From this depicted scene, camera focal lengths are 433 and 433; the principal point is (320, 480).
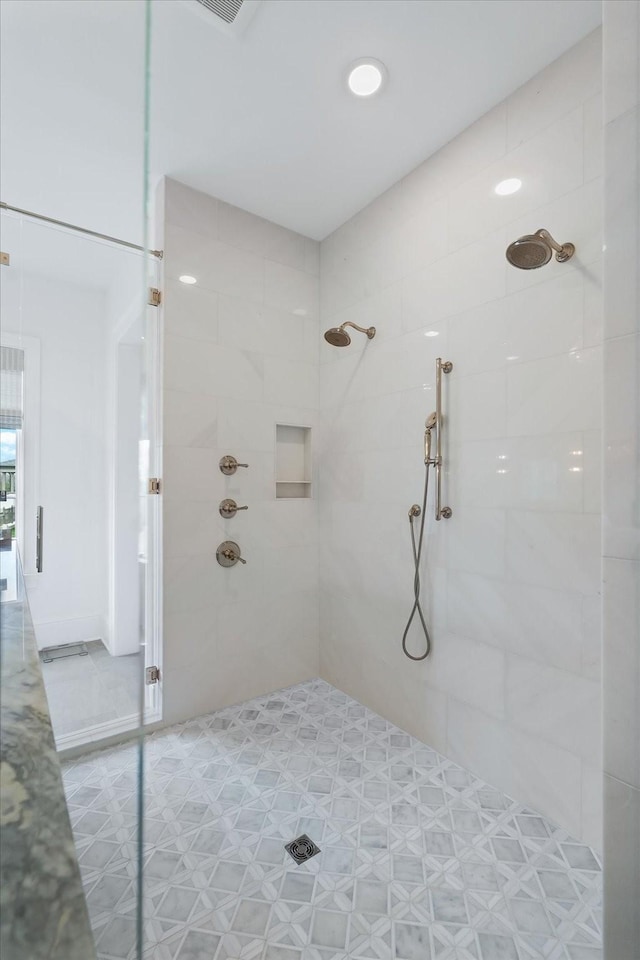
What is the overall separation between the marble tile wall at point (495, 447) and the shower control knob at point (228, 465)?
2.12 ft

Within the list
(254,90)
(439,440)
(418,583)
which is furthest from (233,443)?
(254,90)

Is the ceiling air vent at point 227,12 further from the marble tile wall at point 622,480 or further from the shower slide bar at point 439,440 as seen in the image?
the shower slide bar at point 439,440

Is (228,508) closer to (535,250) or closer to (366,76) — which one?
(535,250)

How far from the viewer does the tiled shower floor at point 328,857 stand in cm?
110

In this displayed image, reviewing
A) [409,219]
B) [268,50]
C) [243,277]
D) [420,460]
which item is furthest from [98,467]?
[409,219]

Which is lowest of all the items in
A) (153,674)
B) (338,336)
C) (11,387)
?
(153,674)

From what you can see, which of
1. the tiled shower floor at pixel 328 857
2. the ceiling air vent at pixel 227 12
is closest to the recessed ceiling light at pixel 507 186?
the ceiling air vent at pixel 227 12

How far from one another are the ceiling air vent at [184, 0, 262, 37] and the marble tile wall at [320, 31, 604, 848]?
0.93m

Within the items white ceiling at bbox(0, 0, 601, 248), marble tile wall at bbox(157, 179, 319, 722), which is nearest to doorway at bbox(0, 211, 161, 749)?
marble tile wall at bbox(157, 179, 319, 722)

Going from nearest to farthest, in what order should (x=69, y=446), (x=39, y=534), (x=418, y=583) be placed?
(x=39, y=534), (x=69, y=446), (x=418, y=583)

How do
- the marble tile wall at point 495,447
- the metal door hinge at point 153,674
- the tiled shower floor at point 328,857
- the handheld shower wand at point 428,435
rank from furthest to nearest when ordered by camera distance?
the metal door hinge at point 153,674, the handheld shower wand at point 428,435, the marble tile wall at point 495,447, the tiled shower floor at point 328,857

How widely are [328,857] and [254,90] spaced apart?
2.69m

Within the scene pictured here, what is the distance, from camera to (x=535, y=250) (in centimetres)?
134

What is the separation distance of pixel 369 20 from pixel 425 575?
6.65ft
